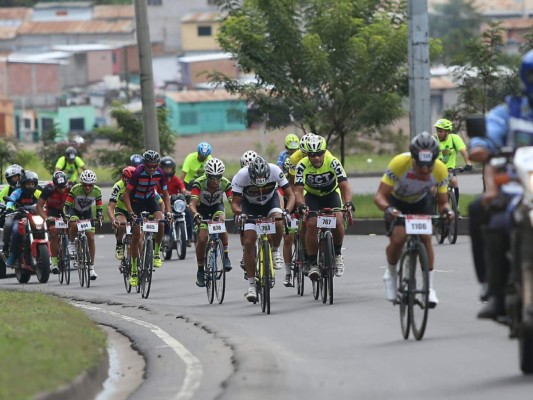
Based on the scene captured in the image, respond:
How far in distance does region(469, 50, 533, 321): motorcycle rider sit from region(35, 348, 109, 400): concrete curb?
2.90 meters

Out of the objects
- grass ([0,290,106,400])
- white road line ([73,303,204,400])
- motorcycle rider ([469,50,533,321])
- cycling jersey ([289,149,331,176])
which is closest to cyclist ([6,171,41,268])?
cycling jersey ([289,149,331,176])

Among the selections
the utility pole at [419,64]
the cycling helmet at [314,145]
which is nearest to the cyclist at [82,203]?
the cycling helmet at [314,145]

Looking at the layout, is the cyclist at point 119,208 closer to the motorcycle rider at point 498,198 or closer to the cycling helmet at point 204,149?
the cycling helmet at point 204,149

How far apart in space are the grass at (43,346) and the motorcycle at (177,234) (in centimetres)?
954

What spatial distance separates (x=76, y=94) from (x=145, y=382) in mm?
85960

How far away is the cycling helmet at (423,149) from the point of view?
14.6 metres

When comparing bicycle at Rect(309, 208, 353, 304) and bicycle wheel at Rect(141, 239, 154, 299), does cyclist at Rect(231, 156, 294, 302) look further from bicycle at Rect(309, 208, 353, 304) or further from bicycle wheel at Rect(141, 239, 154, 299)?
bicycle wheel at Rect(141, 239, 154, 299)

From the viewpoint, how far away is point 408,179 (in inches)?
593

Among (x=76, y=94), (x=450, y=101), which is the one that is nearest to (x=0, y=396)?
(x=450, y=101)

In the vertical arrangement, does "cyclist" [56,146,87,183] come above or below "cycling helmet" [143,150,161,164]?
below

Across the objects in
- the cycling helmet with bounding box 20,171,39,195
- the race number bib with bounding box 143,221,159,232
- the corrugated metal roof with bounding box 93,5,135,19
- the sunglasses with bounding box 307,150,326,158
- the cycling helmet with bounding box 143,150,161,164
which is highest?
the corrugated metal roof with bounding box 93,5,135,19

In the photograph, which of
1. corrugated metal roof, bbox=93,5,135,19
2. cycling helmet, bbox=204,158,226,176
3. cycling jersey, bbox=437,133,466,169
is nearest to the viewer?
cycling helmet, bbox=204,158,226,176

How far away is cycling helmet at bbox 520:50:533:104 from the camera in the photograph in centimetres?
1129

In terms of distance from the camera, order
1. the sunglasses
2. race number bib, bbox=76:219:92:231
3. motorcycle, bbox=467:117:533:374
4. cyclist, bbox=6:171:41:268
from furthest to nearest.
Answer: cyclist, bbox=6:171:41:268 < race number bib, bbox=76:219:92:231 < the sunglasses < motorcycle, bbox=467:117:533:374
